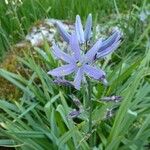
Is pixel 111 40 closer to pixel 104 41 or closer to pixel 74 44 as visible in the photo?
pixel 104 41

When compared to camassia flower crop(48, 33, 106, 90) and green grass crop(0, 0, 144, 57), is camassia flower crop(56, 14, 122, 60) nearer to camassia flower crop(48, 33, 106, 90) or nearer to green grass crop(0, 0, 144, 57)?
camassia flower crop(48, 33, 106, 90)

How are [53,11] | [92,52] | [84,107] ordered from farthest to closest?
1. [53,11]
2. [84,107]
3. [92,52]

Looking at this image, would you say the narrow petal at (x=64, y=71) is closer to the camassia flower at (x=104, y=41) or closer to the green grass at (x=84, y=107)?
the camassia flower at (x=104, y=41)

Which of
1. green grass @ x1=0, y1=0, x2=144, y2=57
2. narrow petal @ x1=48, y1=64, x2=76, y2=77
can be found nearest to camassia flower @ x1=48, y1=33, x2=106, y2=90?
narrow petal @ x1=48, y1=64, x2=76, y2=77

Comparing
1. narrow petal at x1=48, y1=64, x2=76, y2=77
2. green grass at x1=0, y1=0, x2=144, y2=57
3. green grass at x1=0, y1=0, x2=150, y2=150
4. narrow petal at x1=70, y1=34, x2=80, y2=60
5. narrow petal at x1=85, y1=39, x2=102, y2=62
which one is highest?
green grass at x1=0, y1=0, x2=144, y2=57

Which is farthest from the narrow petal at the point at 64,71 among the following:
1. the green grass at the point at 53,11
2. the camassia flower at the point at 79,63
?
the green grass at the point at 53,11

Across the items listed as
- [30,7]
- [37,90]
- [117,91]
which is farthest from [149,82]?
[30,7]

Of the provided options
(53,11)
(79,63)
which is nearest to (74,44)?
(79,63)

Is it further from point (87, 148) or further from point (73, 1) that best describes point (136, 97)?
point (73, 1)
